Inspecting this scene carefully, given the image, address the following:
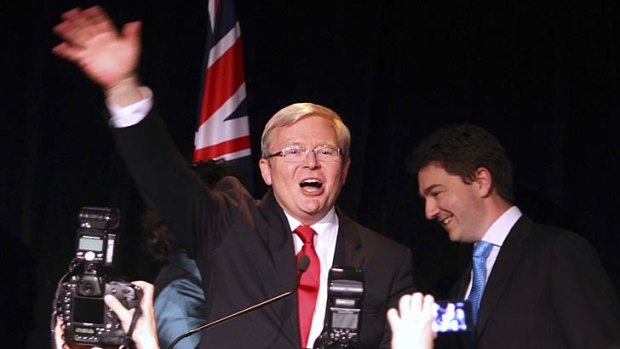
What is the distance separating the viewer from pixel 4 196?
12.1 ft

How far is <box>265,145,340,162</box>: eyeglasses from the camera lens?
2695 millimetres

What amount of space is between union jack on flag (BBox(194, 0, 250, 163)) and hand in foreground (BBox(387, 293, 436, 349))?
208cm

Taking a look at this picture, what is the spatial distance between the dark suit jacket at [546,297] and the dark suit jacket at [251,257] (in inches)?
12.8

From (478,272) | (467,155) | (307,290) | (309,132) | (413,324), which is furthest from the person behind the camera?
(467,155)

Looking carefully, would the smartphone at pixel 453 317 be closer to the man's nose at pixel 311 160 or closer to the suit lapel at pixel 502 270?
the suit lapel at pixel 502 270

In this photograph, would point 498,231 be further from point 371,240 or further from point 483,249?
point 371,240

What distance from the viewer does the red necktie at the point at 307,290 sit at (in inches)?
101

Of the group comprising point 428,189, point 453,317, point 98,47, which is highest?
point 98,47

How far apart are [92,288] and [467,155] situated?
138 centimetres

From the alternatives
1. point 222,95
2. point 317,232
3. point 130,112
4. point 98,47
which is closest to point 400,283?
point 317,232

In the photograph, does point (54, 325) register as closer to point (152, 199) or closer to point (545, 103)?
point (152, 199)

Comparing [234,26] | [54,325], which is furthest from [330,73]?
[54,325]

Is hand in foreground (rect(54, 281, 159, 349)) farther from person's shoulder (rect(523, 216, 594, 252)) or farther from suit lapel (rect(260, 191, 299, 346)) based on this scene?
person's shoulder (rect(523, 216, 594, 252))

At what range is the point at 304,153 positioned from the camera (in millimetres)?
2695
